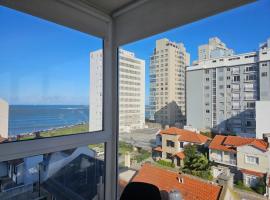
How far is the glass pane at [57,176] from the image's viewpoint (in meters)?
1.78

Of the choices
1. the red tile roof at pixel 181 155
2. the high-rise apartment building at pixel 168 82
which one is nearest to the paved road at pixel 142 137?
the high-rise apartment building at pixel 168 82

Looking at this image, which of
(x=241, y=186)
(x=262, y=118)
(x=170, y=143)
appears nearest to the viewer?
(x=262, y=118)

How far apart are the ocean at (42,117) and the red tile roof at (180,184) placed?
0.94m

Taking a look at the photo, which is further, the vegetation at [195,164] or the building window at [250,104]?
the vegetation at [195,164]

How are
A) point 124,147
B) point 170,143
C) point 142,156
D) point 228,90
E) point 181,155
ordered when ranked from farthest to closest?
1. point 124,147
2. point 142,156
3. point 170,143
4. point 181,155
5. point 228,90

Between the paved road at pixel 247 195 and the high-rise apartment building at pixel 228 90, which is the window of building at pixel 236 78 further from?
the paved road at pixel 247 195

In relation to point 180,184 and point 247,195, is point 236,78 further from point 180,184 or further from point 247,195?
point 180,184

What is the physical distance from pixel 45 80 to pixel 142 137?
1259 mm

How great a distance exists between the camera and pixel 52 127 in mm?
2039

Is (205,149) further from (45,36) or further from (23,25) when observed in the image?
(23,25)

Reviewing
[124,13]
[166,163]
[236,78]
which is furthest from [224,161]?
[124,13]

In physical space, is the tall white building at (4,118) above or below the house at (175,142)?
above

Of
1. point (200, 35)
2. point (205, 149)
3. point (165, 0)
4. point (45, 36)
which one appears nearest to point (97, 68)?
point (45, 36)

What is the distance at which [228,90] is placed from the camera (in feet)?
5.89
